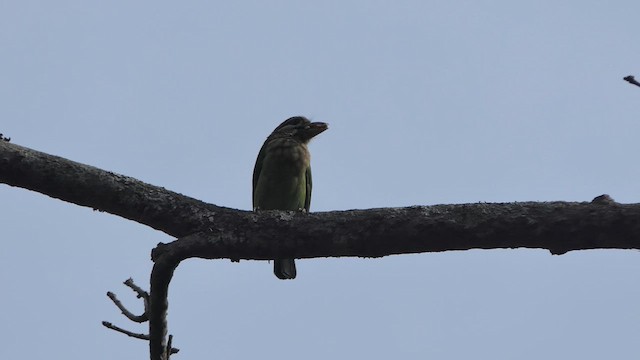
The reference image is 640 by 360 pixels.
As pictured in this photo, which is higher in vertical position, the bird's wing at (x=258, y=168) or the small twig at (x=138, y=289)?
the bird's wing at (x=258, y=168)

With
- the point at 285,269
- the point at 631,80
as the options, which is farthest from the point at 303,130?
the point at 631,80

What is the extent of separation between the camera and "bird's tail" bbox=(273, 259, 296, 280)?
22.6 feet

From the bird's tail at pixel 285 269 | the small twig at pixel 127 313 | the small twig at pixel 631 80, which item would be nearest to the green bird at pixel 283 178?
the bird's tail at pixel 285 269

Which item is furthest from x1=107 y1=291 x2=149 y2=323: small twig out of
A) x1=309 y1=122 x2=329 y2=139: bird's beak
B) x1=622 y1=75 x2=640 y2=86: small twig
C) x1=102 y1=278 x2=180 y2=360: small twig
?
x1=309 y1=122 x2=329 y2=139: bird's beak

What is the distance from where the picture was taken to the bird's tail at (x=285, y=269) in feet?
22.6

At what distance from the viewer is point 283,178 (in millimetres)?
6820

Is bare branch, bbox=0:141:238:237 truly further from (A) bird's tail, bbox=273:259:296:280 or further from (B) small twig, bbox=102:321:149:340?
(A) bird's tail, bbox=273:259:296:280

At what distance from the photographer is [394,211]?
3.21m

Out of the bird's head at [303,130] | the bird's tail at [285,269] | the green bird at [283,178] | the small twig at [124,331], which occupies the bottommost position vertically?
the small twig at [124,331]

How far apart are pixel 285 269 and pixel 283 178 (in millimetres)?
757

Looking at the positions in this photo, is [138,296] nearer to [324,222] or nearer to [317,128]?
[324,222]

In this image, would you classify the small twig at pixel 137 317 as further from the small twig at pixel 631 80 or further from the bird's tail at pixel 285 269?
the bird's tail at pixel 285 269

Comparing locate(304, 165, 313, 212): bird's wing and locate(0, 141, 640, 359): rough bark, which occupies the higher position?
locate(304, 165, 313, 212): bird's wing

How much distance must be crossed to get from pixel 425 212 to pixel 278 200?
148 inches
